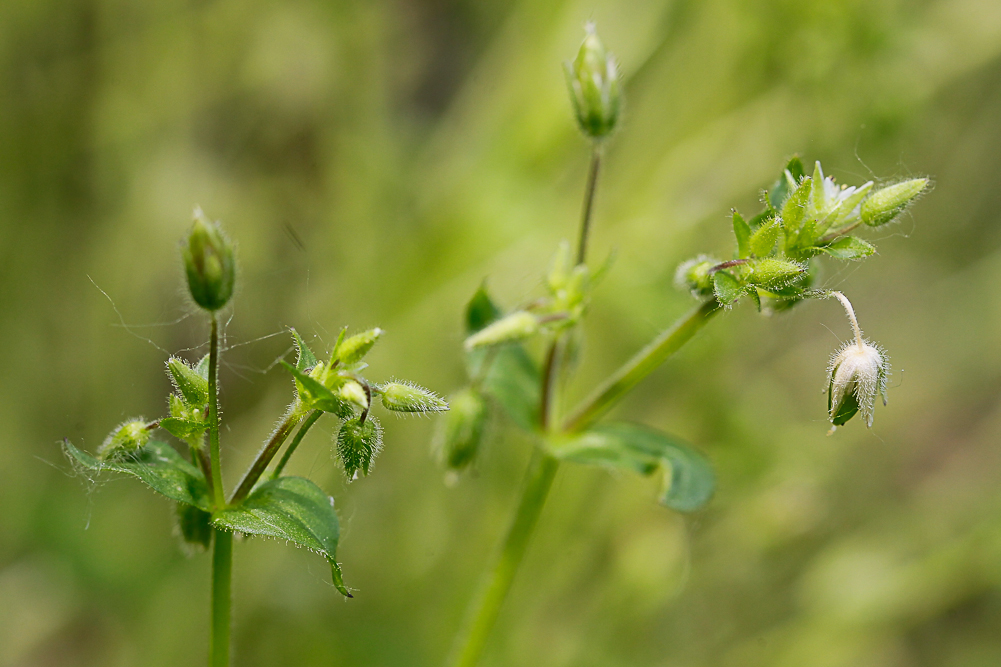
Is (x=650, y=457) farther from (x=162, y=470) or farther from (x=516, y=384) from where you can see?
(x=162, y=470)

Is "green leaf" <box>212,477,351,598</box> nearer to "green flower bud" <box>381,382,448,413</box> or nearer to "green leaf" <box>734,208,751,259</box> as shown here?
"green flower bud" <box>381,382,448,413</box>

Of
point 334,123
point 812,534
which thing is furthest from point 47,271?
point 812,534

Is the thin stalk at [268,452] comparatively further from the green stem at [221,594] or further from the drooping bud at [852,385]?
the drooping bud at [852,385]

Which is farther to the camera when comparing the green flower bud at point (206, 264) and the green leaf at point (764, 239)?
the green leaf at point (764, 239)

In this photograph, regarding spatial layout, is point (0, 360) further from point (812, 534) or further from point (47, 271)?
point (812, 534)

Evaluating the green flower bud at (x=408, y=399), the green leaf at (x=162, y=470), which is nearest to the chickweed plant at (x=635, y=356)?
the green flower bud at (x=408, y=399)

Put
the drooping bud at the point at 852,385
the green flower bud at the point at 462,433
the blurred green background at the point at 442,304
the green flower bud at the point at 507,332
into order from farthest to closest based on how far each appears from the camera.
A: the blurred green background at the point at 442,304
the green flower bud at the point at 462,433
the green flower bud at the point at 507,332
the drooping bud at the point at 852,385

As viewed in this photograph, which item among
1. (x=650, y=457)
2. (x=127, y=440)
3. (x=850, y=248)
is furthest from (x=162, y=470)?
(x=850, y=248)

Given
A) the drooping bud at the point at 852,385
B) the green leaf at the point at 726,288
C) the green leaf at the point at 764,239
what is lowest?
the drooping bud at the point at 852,385
